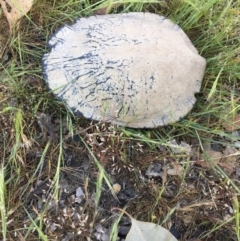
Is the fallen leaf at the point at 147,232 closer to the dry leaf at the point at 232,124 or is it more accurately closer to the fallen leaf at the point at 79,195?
the fallen leaf at the point at 79,195

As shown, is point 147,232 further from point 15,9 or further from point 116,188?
point 15,9

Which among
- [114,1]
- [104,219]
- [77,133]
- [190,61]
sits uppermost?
[114,1]

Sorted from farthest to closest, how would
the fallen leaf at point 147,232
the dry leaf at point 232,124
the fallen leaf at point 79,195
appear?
1. the dry leaf at point 232,124
2. the fallen leaf at point 79,195
3. the fallen leaf at point 147,232

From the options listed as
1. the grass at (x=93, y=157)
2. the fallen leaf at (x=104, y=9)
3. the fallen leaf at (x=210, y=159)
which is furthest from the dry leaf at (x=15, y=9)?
the fallen leaf at (x=210, y=159)

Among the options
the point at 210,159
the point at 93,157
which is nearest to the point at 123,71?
the point at 93,157

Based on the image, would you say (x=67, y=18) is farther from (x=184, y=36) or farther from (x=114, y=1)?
(x=184, y=36)

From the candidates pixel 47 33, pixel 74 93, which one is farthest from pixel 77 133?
pixel 47 33

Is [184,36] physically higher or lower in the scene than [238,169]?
higher

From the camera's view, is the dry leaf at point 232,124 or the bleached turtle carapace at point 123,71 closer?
the bleached turtle carapace at point 123,71
